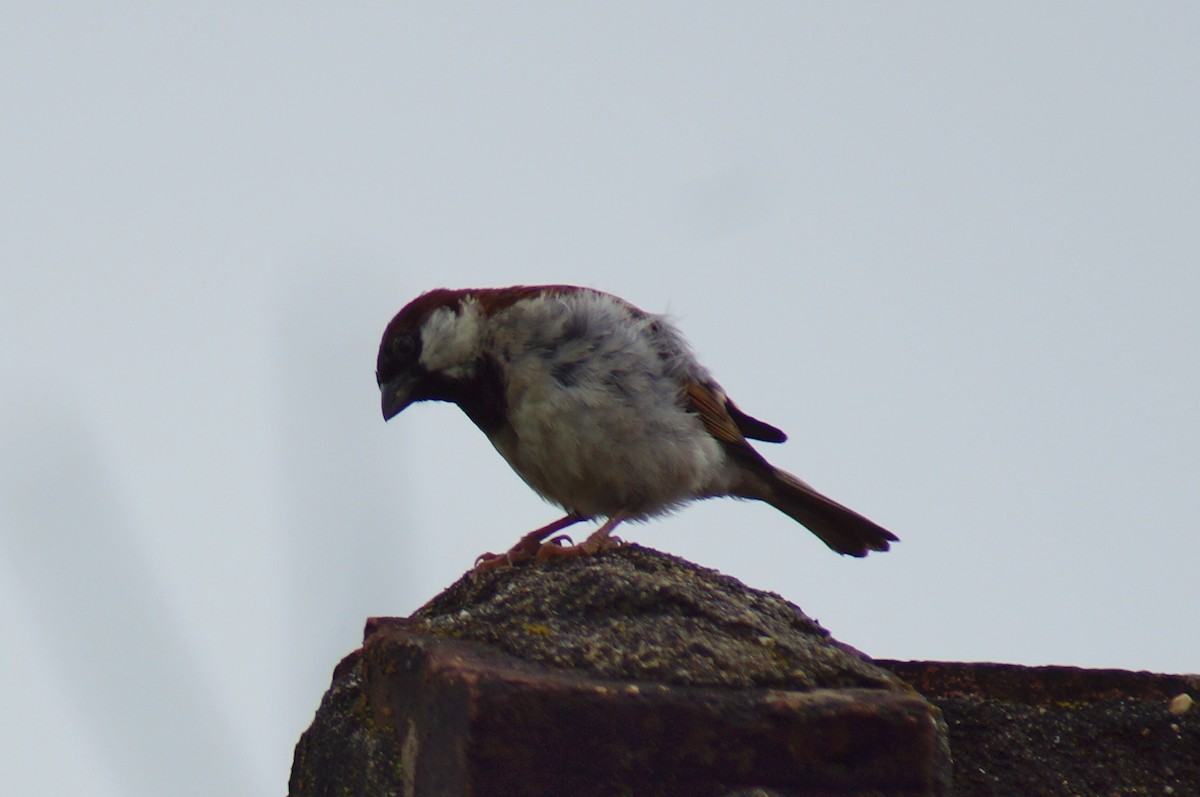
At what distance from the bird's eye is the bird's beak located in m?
0.06

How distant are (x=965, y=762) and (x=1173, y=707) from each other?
352mm

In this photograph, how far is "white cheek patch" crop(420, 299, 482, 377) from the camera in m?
4.08

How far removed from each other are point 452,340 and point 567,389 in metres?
0.43

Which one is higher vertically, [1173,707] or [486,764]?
[1173,707]

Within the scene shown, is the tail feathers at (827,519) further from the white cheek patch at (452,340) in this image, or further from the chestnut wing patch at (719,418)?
the white cheek patch at (452,340)

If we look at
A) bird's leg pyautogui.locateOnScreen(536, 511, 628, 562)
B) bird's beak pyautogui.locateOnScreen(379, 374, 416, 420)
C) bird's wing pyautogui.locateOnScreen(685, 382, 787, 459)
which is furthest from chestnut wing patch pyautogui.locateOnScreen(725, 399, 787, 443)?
bird's beak pyautogui.locateOnScreen(379, 374, 416, 420)

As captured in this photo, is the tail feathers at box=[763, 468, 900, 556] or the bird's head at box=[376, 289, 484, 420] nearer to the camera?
the bird's head at box=[376, 289, 484, 420]

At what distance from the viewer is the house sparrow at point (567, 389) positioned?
12.8ft

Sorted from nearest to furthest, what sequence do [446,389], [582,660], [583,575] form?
[582,660], [583,575], [446,389]

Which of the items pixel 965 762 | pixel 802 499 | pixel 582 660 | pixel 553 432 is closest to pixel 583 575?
pixel 582 660

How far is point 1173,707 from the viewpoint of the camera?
7.48 ft

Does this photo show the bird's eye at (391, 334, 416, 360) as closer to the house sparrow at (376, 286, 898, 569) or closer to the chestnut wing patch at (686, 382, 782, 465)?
the house sparrow at (376, 286, 898, 569)

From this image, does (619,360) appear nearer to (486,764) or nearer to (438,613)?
(438,613)

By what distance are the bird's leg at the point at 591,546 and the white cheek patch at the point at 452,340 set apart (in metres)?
0.60
